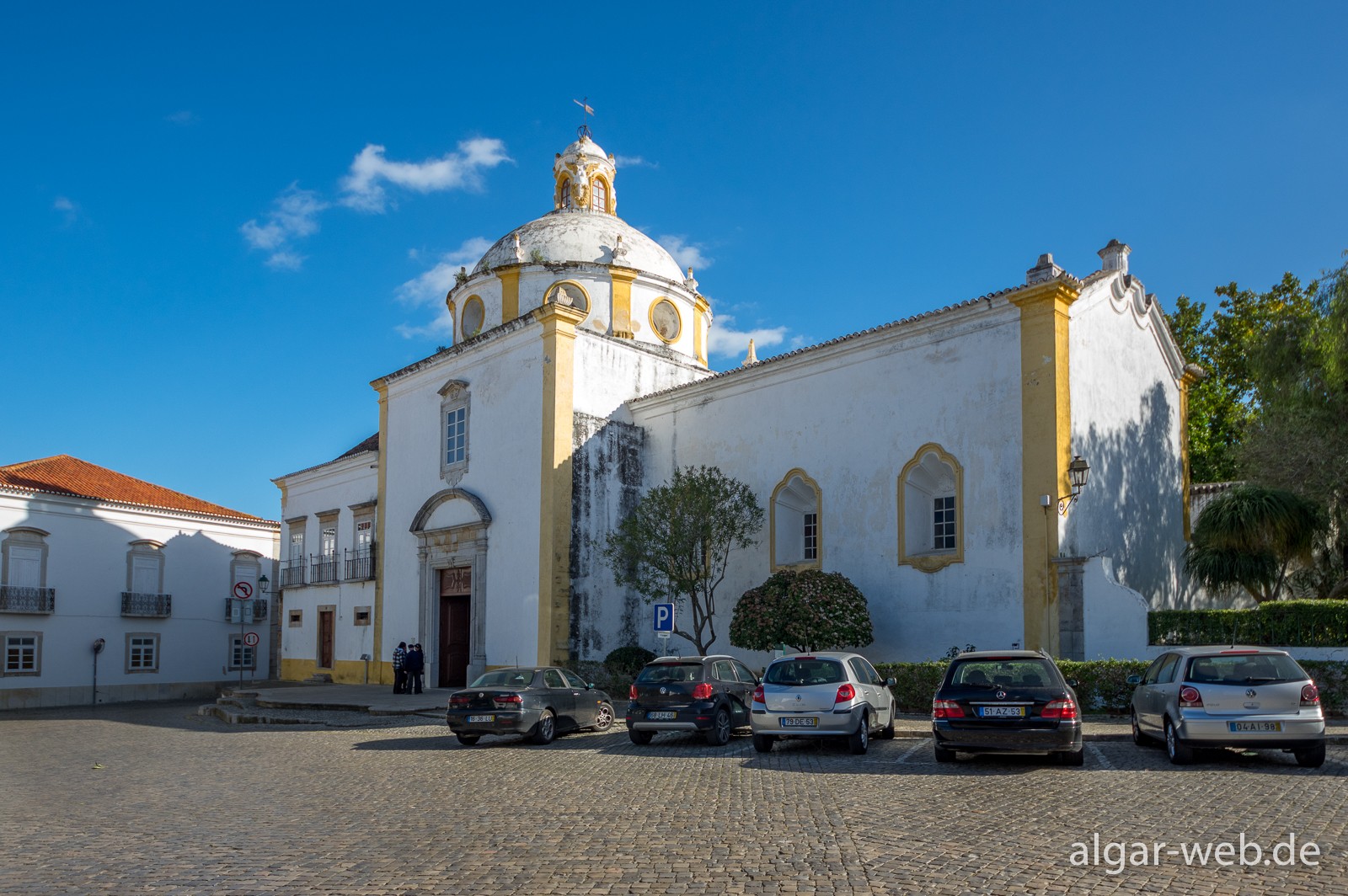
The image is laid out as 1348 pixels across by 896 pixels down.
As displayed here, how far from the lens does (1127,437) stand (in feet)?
72.2

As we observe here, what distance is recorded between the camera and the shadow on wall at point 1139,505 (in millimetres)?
20250

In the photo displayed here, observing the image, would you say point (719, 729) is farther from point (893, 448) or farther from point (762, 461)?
point (762, 461)

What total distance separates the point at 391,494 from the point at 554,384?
26.7 feet

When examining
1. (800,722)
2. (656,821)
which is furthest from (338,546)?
(656,821)

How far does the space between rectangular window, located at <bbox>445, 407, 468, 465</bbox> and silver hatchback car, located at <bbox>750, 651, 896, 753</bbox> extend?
53.2 feet

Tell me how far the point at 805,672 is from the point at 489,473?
15.0m

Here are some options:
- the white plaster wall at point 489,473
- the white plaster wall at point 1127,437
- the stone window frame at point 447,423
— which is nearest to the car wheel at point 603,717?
the white plaster wall at point 489,473

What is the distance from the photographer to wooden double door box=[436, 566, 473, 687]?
27.9 m

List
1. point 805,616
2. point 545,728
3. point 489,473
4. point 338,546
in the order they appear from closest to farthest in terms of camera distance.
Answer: point 545,728, point 805,616, point 489,473, point 338,546

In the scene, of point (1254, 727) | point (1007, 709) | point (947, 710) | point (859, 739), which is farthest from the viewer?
point (859, 739)

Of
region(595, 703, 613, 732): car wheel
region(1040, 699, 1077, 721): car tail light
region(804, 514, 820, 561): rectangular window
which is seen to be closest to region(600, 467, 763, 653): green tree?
region(804, 514, 820, 561): rectangular window

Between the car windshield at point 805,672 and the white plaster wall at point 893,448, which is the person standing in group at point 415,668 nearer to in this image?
the white plaster wall at point 893,448

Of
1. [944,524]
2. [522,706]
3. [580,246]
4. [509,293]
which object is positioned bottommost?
[522,706]

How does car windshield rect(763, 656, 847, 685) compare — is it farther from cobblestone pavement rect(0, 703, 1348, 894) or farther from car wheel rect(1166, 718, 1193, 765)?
car wheel rect(1166, 718, 1193, 765)
